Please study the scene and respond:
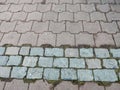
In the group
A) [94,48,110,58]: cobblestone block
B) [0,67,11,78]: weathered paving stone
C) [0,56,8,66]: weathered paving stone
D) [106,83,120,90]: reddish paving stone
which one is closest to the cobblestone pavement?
[94,48,110,58]: cobblestone block

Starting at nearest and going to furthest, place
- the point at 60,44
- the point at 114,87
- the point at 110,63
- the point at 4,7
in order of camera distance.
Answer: the point at 114,87 < the point at 110,63 < the point at 60,44 < the point at 4,7

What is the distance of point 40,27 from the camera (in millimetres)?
3631

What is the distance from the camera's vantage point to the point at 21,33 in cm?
351

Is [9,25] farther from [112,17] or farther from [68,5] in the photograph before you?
[112,17]

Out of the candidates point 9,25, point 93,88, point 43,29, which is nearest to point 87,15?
point 43,29

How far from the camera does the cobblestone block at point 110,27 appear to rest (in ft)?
11.4

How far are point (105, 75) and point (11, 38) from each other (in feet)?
5.30

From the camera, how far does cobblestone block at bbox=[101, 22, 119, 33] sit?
3.49 metres

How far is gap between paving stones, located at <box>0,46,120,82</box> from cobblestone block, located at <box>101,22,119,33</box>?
0.48 meters

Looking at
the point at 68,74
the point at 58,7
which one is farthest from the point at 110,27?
the point at 68,74

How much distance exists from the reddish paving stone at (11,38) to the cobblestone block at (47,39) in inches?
14.7

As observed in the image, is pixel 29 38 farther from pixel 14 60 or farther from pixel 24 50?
pixel 14 60

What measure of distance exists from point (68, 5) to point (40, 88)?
212 cm

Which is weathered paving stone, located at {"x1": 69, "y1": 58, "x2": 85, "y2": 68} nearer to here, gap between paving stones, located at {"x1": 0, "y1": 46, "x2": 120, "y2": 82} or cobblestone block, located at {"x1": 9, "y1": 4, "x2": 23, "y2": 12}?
gap between paving stones, located at {"x1": 0, "y1": 46, "x2": 120, "y2": 82}
